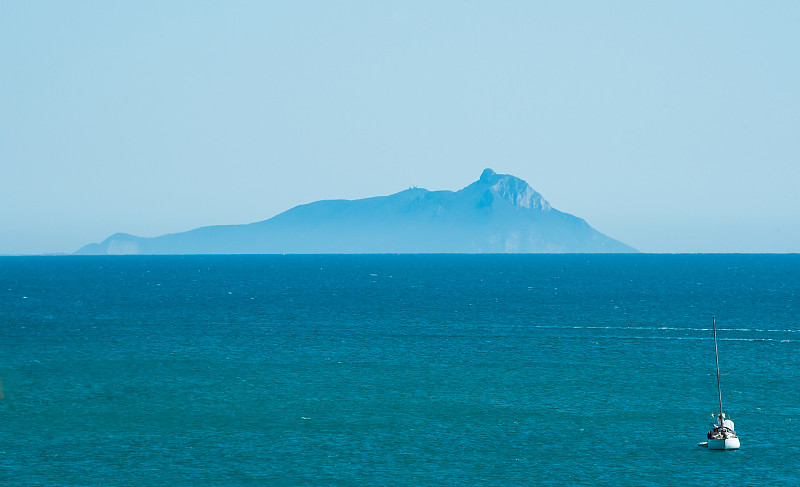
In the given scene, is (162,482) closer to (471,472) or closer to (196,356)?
(471,472)

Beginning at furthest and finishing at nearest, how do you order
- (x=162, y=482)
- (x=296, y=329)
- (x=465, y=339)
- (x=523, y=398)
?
(x=296, y=329) < (x=465, y=339) < (x=523, y=398) < (x=162, y=482)

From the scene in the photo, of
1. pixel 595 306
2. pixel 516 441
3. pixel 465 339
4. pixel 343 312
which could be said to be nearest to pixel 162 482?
pixel 516 441

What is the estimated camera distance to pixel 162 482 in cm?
5700

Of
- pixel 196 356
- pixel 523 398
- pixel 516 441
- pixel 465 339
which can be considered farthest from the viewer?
pixel 465 339

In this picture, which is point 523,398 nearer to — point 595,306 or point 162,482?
point 162,482

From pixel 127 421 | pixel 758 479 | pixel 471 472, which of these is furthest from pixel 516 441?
pixel 127 421

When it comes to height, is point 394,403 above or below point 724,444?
above

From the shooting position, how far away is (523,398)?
267 ft

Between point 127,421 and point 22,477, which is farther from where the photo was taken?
point 127,421

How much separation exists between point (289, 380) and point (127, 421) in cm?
2104

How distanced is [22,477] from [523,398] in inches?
1776

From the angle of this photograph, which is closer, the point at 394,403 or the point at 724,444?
the point at 724,444

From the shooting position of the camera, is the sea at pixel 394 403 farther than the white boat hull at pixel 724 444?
No

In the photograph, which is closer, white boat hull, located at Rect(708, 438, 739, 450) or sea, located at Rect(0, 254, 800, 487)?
sea, located at Rect(0, 254, 800, 487)
